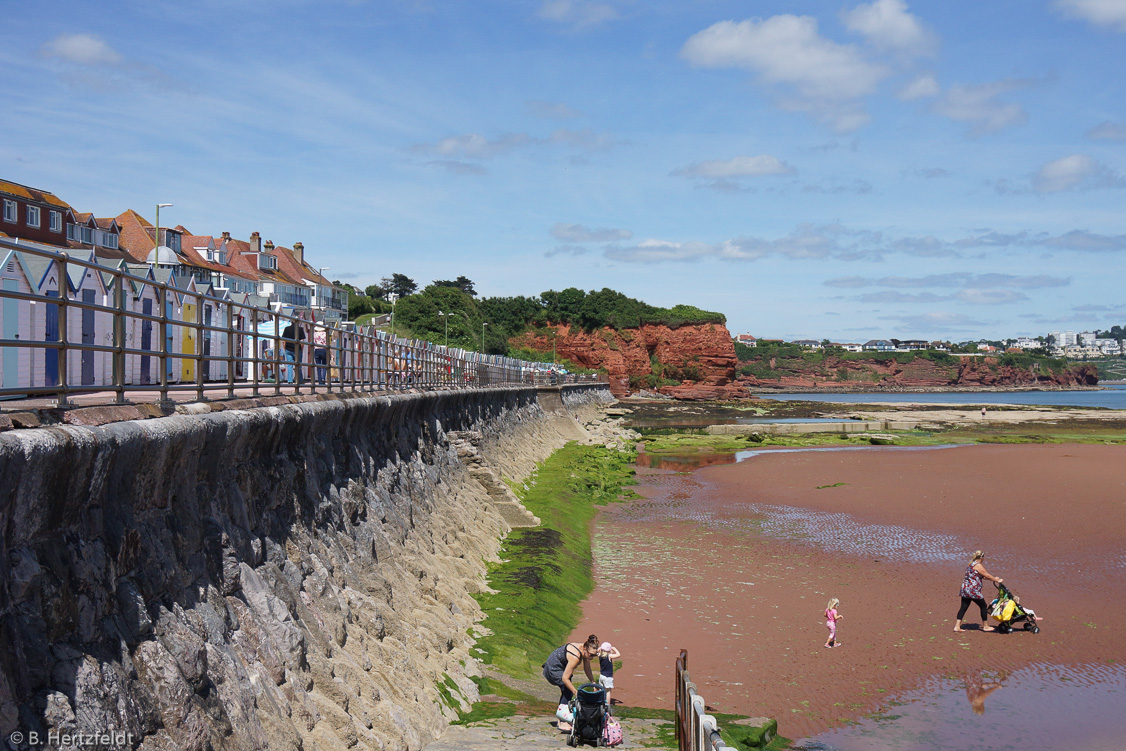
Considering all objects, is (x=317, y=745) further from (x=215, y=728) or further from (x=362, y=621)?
(x=362, y=621)

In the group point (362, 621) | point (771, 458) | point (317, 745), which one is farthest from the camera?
point (771, 458)

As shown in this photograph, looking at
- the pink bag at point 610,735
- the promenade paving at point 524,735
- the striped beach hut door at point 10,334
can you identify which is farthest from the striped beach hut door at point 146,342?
the pink bag at point 610,735

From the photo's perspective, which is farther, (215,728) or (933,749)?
(933,749)

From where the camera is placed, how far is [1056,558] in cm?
2189

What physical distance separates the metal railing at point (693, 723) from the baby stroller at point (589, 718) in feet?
3.03

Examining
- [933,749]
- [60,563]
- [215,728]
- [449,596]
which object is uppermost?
[60,563]

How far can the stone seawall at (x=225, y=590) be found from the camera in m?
5.10

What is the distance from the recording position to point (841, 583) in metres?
19.4

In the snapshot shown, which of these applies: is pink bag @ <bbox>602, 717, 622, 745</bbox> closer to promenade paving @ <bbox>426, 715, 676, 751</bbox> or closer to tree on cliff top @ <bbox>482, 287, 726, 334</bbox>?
promenade paving @ <bbox>426, 715, 676, 751</bbox>

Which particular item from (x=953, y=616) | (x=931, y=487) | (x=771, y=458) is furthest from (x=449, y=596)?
(x=771, y=458)

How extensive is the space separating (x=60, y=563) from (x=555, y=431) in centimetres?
4490

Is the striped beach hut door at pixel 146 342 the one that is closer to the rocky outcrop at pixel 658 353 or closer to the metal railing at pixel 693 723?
the metal railing at pixel 693 723

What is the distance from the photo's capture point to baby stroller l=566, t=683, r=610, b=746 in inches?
376

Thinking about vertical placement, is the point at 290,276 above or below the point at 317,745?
above
